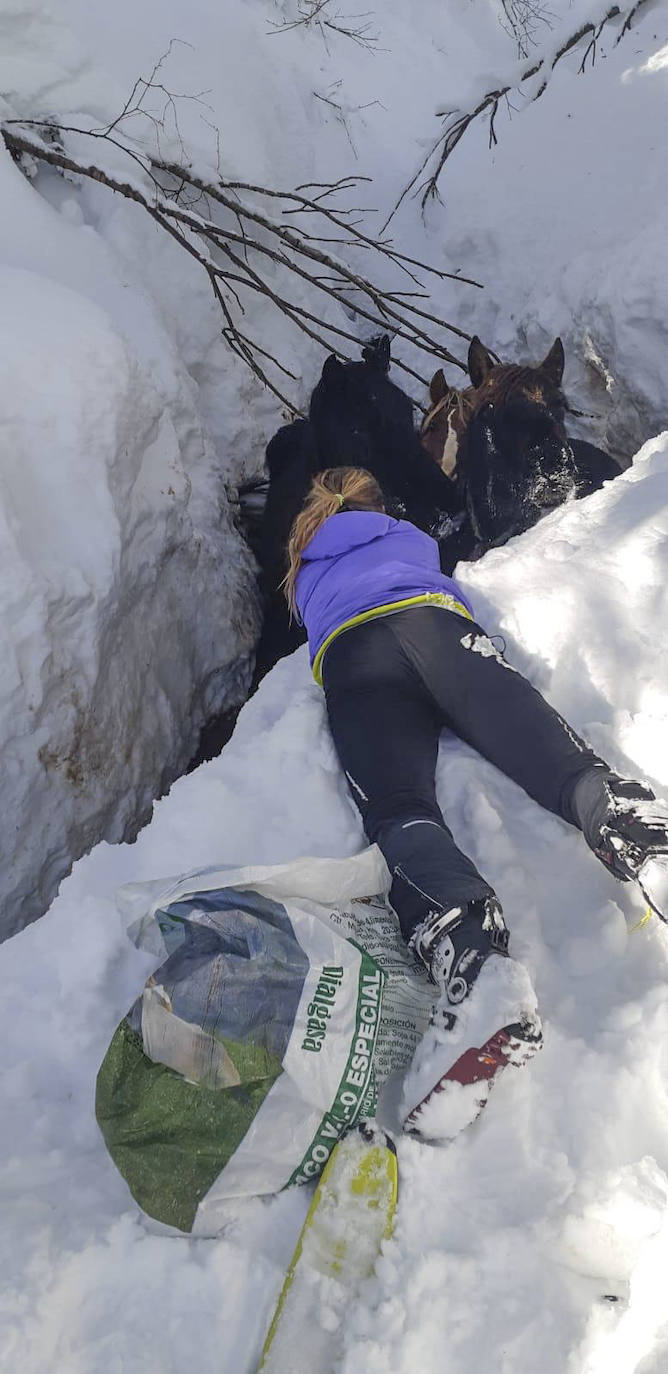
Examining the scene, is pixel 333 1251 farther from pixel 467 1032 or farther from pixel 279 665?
pixel 279 665

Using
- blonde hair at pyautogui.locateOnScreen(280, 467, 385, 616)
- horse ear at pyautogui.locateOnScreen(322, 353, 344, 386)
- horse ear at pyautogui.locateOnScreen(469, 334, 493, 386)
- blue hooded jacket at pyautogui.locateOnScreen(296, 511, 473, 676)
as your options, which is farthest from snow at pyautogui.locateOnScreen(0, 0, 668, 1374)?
horse ear at pyautogui.locateOnScreen(469, 334, 493, 386)

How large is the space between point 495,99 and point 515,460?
9.17 feet

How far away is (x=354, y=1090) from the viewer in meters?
1.32

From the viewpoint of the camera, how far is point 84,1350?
1139mm

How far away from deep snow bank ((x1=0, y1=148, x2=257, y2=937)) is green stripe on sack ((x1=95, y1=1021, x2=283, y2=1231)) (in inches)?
46.6

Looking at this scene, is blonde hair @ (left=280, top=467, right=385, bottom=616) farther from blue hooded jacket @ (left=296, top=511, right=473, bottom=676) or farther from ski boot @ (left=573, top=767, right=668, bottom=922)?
ski boot @ (left=573, top=767, right=668, bottom=922)

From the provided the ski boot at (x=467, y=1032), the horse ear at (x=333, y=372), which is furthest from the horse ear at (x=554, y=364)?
the ski boot at (x=467, y=1032)

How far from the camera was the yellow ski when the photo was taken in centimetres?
112

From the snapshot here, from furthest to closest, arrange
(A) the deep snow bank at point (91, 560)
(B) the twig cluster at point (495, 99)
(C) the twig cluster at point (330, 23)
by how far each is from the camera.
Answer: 1. (C) the twig cluster at point (330, 23)
2. (B) the twig cluster at point (495, 99)
3. (A) the deep snow bank at point (91, 560)

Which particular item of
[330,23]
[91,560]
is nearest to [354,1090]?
[91,560]

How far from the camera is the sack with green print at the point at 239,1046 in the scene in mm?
1273

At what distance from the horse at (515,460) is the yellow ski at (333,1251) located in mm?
2399

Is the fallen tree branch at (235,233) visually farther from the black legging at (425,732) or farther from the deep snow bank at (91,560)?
the black legging at (425,732)

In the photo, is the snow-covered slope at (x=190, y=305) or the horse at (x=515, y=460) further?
the horse at (x=515, y=460)
